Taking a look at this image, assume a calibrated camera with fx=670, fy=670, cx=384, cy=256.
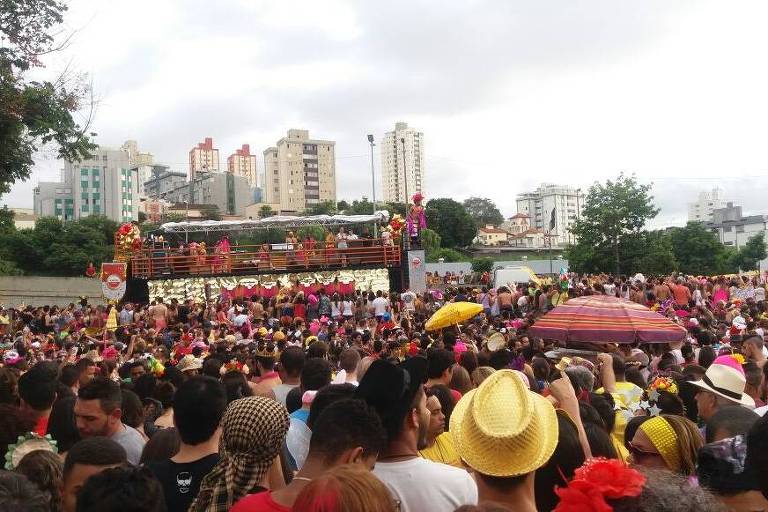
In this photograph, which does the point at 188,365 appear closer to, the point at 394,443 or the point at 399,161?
the point at 394,443

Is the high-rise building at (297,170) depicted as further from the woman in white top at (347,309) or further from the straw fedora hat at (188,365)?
the straw fedora hat at (188,365)

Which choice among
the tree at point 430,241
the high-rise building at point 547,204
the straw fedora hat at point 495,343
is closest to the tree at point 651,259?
the tree at point 430,241

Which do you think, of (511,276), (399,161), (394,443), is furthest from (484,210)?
(394,443)

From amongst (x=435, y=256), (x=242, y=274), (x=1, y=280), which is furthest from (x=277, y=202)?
(x=242, y=274)

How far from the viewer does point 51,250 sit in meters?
51.8

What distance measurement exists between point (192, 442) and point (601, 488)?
7.10 feet

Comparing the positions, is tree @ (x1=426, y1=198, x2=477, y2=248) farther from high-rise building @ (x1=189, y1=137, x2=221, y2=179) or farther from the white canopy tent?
high-rise building @ (x1=189, y1=137, x2=221, y2=179)

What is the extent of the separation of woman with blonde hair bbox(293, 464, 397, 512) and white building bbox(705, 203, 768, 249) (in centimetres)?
11396

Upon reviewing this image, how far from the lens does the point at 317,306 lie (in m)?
20.8

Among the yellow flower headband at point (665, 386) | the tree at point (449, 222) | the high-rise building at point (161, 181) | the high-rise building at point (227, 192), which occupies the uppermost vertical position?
the high-rise building at point (161, 181)

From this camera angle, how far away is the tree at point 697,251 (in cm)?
5459

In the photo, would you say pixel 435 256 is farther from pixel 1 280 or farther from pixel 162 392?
pixel 162 392

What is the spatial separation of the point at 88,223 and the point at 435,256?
32.3 metres

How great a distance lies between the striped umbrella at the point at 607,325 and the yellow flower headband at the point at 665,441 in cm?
483
